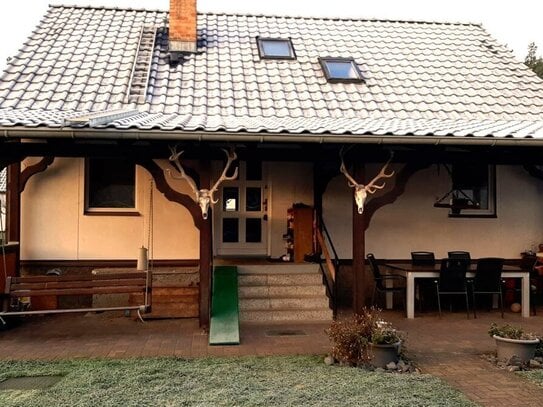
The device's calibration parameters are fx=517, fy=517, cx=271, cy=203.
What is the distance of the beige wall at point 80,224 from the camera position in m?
9.59

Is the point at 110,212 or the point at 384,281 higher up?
the point at 110,212

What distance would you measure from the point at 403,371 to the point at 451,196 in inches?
225

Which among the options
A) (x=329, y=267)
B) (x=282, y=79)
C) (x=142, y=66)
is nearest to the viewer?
(x=329, y=267)

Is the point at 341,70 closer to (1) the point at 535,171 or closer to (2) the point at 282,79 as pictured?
(2) the point at 282,79

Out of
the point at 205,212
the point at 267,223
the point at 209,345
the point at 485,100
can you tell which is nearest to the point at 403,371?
the point at 209,345

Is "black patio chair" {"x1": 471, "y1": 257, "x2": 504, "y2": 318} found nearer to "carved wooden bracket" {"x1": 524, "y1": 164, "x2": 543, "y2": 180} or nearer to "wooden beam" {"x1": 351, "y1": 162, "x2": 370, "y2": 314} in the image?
"wooden beam" {"x1": 351, "y1": 162, "x2": 370, "y2": 314}

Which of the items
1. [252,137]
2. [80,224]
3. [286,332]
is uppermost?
Result: [252,137]

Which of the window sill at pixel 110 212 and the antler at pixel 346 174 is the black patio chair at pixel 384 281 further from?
the window sill at pixel 110 212

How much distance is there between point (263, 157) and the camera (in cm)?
823

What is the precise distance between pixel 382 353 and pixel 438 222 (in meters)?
5.33

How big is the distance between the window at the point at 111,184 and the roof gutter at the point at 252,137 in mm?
3420

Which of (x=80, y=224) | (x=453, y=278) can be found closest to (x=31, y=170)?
(x=80, y=224)

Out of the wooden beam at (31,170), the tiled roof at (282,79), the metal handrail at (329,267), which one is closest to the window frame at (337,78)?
the tiled roof at (282,79)

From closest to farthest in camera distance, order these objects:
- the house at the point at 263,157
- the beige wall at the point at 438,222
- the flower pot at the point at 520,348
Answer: the flower pot at the point at 520,348, the house at the point at 263,157, the beige wall at the point at 438,222
